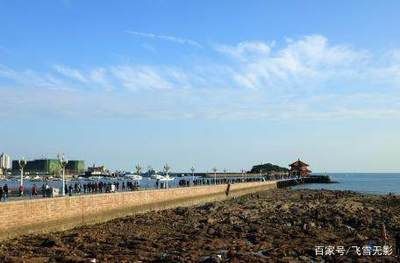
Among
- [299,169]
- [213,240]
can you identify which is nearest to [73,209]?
[213,240]

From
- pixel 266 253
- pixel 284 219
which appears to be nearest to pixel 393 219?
pixel 284 219

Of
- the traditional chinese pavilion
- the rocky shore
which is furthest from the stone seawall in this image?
the traditional chinese pavilion

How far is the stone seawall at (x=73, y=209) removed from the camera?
28.9 m

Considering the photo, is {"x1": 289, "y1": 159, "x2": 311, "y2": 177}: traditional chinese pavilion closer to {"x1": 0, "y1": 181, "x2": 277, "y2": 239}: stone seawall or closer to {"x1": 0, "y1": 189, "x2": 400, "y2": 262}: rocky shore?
{"x1": 0, "y1": 181, "x2": 277, "y2": 239}: stone seawall

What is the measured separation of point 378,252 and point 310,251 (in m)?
2.78

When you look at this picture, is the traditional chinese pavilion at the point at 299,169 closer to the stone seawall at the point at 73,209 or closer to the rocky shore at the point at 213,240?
the stone seawall at the point at 73,209

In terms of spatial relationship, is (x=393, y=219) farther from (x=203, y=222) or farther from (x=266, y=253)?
(x=266, y=253)

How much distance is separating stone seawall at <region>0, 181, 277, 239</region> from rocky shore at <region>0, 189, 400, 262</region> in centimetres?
80

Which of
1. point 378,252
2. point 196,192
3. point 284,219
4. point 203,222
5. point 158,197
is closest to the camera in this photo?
point 378,252

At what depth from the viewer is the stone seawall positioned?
94.8ft

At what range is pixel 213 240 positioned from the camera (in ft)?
97.5

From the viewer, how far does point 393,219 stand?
144 feet

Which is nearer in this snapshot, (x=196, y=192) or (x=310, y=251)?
(x=310, y=251)

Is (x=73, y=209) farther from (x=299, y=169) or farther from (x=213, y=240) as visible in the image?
(x=299, y=169)
